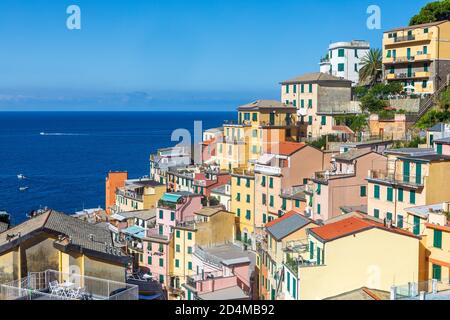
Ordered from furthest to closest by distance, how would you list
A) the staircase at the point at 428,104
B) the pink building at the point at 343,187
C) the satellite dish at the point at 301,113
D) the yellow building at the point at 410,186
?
the satellite dish at the point at 301,113 → the staircase at the point at 428,104 → the pink building at the point at 343,187 → the yellow building at the point at 410,186

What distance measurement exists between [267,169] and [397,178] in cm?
1191

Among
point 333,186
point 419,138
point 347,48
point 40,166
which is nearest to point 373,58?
point 347,48

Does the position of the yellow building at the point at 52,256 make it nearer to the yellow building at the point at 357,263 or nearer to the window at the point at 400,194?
the yellow building at the point at 357,263

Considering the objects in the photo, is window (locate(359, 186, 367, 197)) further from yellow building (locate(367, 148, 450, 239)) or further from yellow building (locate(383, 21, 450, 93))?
yellow building (locate(383, 21, 450, 93))


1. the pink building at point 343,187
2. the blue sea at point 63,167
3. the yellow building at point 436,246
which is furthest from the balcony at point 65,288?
the blue sea at point 63,167

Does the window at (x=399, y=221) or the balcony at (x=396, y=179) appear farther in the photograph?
the balcony at (x=396, y=179)

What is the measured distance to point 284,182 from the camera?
3841 centimetres

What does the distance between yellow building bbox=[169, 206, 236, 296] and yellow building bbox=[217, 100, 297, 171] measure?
9.32 m

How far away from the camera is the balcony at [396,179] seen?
1097 inches

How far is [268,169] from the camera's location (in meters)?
39.6

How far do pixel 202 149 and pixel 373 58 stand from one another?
18883mm

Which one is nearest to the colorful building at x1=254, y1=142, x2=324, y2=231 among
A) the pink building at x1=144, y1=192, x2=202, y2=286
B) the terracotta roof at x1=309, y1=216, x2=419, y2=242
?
the pink building at x1=144, y1=192, x2=202, y2=286

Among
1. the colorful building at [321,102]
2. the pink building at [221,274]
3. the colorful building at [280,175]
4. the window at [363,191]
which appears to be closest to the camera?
the pink building at [221,274]

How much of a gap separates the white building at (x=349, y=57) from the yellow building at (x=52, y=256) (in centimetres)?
4505
